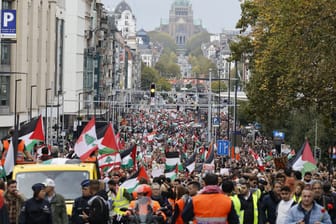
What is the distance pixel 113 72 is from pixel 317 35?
133183mm

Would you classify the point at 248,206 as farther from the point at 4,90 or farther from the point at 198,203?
the point at 4,90

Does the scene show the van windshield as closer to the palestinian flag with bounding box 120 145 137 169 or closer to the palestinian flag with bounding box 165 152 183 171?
the palestinian flag with bounding box 165 152 183 171

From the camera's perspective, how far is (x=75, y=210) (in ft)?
55.6

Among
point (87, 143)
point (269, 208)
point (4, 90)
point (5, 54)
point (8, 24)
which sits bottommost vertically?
point (269, 208)

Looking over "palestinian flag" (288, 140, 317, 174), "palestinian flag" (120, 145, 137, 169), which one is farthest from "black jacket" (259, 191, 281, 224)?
"palestinian flag" (120, 145, 137, 169)

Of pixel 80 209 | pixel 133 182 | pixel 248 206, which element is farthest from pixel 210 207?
pixel 133 182

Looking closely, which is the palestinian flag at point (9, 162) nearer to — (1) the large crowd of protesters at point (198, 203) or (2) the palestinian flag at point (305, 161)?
(1) the large crowd of protesters at point (198, 203)

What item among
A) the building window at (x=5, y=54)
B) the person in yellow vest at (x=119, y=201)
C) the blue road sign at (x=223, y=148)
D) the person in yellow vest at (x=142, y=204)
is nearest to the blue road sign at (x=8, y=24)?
the blue road sign at (x=223, y=148)

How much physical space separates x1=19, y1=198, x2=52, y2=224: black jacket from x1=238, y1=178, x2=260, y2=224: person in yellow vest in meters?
2.67

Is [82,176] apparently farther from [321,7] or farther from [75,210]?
[321,7]

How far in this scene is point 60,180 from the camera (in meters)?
19.9

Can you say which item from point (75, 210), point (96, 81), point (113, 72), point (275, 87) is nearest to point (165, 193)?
point (75, 210)

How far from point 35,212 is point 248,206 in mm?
2946

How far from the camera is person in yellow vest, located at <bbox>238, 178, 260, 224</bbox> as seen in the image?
17062 millimetres
